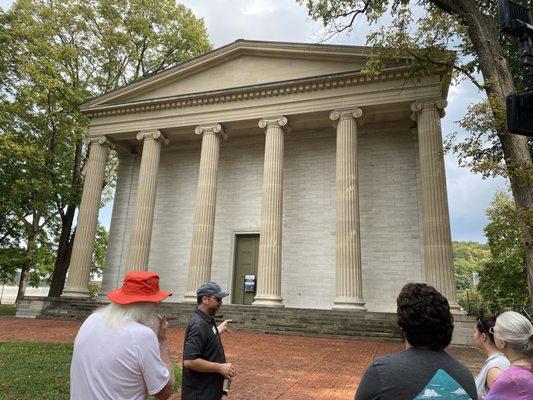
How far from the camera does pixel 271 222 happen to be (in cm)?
1927

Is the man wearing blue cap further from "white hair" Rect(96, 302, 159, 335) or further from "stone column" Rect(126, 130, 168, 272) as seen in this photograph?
"stone column" Rect(126, 130, 168, 272)

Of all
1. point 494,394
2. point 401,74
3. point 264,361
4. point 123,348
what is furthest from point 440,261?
point 123,348

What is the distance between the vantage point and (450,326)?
229cm

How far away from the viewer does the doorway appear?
72.5ft

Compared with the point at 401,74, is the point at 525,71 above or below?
below

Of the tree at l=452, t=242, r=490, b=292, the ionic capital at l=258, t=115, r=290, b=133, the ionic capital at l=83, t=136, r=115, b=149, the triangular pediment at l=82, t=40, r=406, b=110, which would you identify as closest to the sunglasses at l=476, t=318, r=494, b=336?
the ionic capital at l=258, t=115, r=290, b=133

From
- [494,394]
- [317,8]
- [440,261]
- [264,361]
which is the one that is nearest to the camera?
[494,394]

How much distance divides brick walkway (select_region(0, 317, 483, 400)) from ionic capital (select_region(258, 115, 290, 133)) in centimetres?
1048

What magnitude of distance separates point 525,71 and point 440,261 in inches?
519

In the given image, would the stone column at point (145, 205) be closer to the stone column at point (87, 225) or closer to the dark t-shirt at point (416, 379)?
the stone column at point (87, 225)

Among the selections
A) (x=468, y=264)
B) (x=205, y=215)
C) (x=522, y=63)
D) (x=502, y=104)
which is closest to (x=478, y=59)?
(x=502, y=104)

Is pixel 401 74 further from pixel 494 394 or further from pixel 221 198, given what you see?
pixel 494 394

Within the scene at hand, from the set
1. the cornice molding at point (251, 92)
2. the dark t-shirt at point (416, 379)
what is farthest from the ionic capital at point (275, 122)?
the dark t-shirt at point (416, 379)

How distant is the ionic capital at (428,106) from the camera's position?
1795cm
